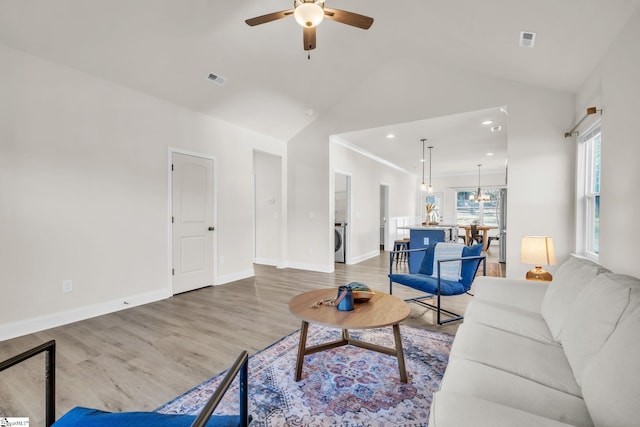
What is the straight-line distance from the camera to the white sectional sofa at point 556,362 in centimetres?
92

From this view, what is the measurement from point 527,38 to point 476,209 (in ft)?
29.6

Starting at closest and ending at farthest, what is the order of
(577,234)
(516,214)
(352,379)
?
(352,379) → (577,234) → (516,214)

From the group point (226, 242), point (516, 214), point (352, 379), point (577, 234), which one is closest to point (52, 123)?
point (226, 242)

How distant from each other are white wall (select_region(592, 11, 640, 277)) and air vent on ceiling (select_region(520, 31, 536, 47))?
1.86ft

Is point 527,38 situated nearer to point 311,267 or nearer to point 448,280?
point 448,280

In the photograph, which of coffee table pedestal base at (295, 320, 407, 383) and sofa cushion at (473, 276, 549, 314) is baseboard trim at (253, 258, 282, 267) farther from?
Answer: sofa cushion at (473, 276, 549, 314)

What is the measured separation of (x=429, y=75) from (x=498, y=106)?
107 cm

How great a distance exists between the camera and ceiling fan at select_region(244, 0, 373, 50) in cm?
219

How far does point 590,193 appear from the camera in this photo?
3.33 metres

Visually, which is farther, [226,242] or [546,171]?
[226,242]

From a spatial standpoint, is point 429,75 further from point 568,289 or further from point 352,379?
point 352,379

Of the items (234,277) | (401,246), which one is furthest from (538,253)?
(401,246)

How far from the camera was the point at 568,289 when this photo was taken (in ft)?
5.75

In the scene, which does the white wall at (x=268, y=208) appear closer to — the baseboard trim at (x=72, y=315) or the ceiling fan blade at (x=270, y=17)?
the baseboard trim at (x=72, y=315)
